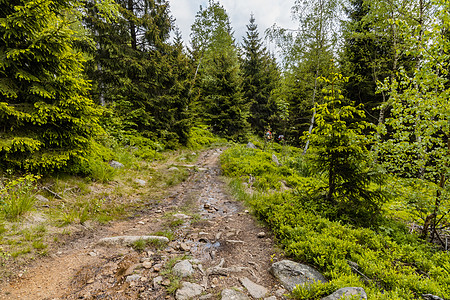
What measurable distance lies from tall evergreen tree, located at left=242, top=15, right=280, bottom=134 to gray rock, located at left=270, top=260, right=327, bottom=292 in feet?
67.0

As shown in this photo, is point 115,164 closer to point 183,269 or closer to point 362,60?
point 183,269

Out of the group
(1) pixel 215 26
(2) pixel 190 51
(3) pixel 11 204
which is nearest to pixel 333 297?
(3) pixel 11 204

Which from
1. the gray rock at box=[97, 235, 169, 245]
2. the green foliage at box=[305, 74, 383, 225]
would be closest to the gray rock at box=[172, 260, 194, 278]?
the gray rock at box=[97, 235, 169, 245]

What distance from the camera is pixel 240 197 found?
7102 millimetres

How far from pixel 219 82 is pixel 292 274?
1768cm

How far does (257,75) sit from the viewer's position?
2334 cm

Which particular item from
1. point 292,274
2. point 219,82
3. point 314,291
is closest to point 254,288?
point 292,274

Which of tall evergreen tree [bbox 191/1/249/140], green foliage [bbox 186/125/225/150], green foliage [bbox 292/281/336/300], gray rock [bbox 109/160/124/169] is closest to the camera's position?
green foliage [bbox 292/281/336/300]

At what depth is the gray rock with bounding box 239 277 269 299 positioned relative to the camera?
2.78m

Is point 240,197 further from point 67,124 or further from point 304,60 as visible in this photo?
point 304,60

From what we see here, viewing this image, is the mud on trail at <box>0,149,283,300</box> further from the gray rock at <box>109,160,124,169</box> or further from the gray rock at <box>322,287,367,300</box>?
the gray rock at <box>109,160,124,169</box>

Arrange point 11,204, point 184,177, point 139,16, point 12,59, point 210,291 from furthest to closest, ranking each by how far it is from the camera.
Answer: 1. point 139,16
2. point 184,177
3. point 12,59
4. point 11,204
5. point 210,291

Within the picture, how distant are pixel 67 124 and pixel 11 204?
7.96ft

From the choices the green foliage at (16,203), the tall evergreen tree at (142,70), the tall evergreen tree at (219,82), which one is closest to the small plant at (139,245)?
the green foliage at (16,203)
